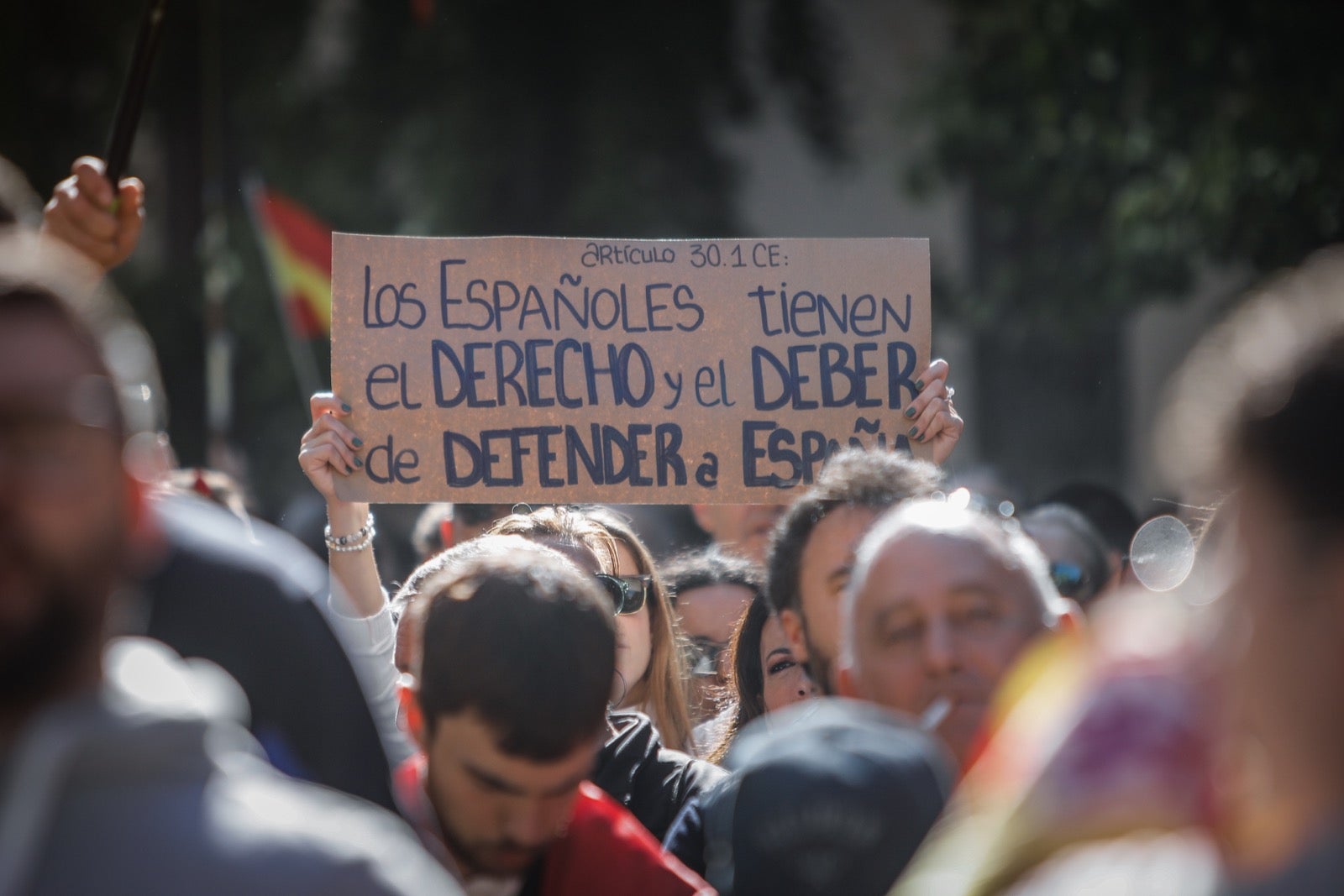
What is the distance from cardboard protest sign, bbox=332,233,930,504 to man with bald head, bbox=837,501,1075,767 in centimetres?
135

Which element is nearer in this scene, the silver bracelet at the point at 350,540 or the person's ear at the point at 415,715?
the person's ear at the point at 415,715

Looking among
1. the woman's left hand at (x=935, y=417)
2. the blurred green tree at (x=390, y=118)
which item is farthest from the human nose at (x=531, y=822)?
the blurred green tree at (x=390, y=118)

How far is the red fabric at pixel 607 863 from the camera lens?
1.86m

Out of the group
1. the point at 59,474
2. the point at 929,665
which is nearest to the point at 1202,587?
the point at 929,665

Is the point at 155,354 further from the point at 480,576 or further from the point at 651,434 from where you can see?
the point at 480,576

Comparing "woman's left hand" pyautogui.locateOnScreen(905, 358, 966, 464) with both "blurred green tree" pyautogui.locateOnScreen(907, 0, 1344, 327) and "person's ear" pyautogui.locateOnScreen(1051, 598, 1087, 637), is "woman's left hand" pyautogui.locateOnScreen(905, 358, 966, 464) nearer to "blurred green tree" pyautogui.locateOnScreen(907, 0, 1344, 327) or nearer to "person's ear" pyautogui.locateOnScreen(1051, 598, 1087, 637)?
"person's ear" pyautogui.locateOnScreen(1051, 598, 1087, 637)

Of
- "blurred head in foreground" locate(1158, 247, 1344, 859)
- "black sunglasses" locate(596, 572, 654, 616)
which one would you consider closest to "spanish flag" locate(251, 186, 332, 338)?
"black sunglasses" locate(596, 572, 654, 616)

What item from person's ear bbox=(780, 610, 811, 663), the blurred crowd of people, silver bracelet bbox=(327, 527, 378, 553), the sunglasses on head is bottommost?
the blurred crowd of people

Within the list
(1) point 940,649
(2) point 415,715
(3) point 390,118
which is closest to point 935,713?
(1) point 940,649

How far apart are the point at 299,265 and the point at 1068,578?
4.53 metres

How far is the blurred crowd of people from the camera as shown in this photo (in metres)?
1.01

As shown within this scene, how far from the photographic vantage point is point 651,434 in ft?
10.7

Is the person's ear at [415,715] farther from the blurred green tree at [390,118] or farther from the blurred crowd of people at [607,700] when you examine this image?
the blurred green tree at [390,118]

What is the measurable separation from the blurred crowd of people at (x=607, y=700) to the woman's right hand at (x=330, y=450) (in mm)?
948
